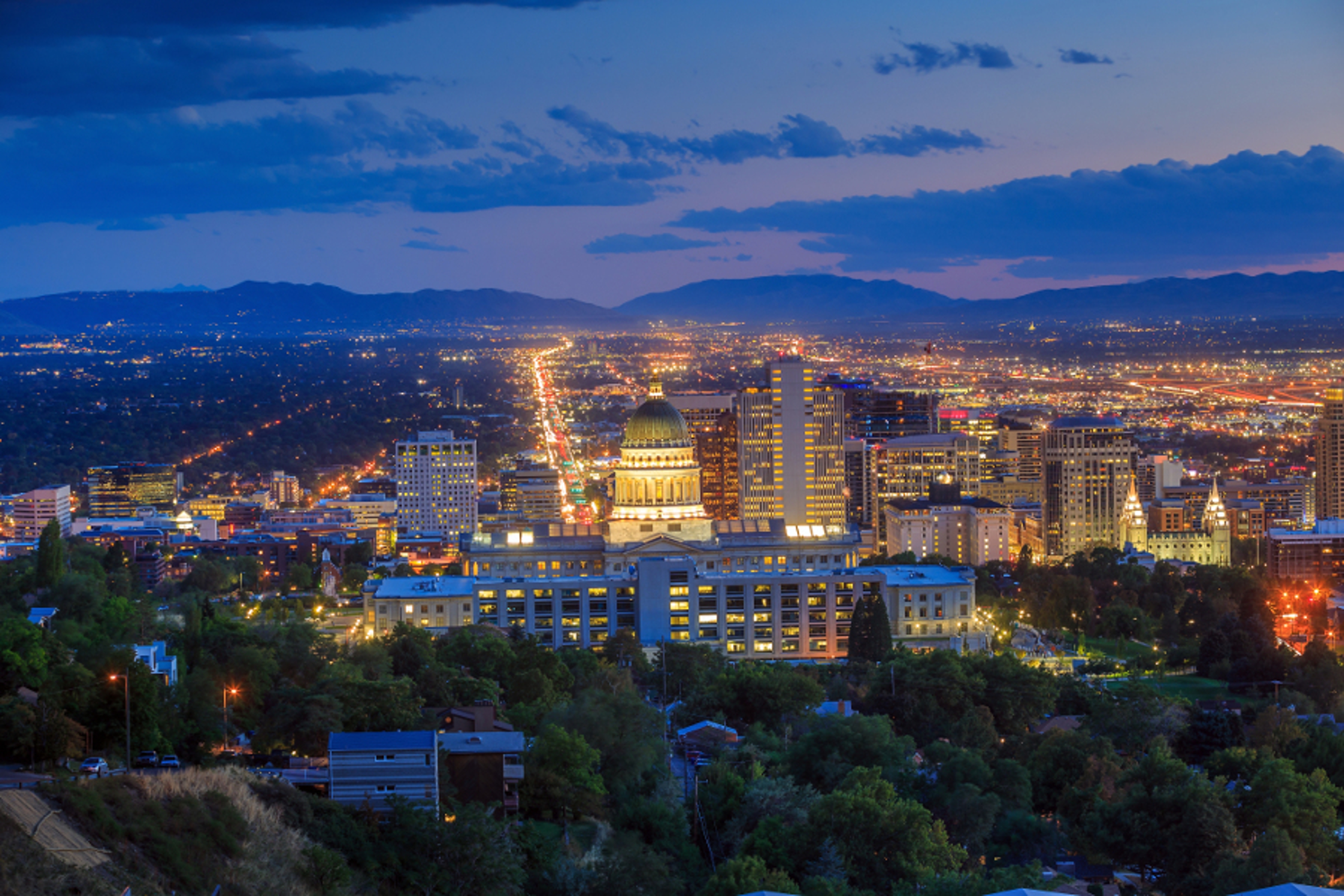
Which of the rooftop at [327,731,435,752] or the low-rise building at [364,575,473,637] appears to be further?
the low-rise building at [364,575,473,637]

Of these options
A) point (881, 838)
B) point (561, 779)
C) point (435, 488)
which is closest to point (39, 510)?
point (435, 488)

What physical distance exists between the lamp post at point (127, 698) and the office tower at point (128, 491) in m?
117

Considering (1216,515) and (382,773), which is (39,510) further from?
(382,773)

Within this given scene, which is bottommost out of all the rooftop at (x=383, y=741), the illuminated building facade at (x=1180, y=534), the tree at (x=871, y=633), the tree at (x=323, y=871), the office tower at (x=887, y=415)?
the illuminated building facade at (x=1180, y=534)

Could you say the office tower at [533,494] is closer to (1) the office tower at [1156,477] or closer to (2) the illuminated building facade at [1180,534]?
(2) the illuminated building facade at [1180,534]

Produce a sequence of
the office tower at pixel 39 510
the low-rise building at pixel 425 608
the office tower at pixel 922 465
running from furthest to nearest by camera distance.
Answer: the office tower at pixel 922 465 < the office tower at pixel 39 510 < the low-rise building at pixel 425 608

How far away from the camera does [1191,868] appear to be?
1640 inches

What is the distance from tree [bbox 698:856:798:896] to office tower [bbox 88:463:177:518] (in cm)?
12673

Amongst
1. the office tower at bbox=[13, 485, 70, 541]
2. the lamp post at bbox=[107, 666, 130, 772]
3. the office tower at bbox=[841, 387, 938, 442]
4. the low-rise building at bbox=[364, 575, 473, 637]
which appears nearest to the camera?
the lamp post at bbox=[107, 666, 130, 772]

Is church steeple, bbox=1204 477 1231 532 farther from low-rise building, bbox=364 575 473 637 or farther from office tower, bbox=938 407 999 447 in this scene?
low-rise building, bbox=364 575 473 637

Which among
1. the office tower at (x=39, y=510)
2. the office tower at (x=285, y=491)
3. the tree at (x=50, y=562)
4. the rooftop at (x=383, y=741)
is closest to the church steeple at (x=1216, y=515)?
the office tower at (x=285, y=491)

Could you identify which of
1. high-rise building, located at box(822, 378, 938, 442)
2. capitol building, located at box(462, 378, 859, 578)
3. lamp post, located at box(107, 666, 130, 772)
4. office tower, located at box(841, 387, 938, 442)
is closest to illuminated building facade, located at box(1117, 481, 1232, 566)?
high-rise building, located at box(822, 378, 938, 442)

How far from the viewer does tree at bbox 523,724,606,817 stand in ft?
137

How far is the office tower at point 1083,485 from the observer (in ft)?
445
